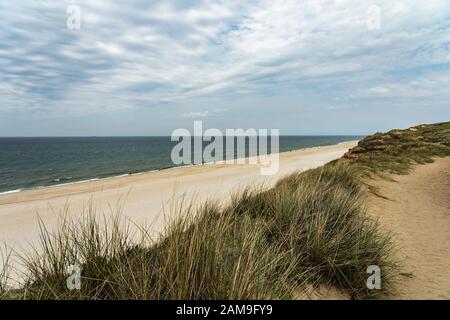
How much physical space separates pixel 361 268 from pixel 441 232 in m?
4.22

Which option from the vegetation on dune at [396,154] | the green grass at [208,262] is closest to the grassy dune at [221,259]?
the green grass at [208,262]

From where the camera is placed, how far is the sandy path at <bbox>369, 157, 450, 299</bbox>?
4.31 meters

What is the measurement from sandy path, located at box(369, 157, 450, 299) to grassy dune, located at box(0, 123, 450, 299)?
1.64 feet

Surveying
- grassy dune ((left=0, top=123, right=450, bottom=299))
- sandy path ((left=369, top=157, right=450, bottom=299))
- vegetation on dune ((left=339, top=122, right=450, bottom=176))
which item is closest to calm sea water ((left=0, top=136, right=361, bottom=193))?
vegetation on dune ((left=339, top=122, right=450, bottom=176))

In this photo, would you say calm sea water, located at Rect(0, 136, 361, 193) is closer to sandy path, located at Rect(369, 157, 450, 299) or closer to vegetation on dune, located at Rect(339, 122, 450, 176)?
vegetation on dune, located at Rect(339, 122, 450, 176)

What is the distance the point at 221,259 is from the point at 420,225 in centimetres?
654

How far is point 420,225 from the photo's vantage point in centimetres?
741

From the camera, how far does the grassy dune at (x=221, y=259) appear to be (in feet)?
9.45

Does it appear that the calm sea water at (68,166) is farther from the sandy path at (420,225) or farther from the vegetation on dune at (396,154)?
the sandy path at (420,225)

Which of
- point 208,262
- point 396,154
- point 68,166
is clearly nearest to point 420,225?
point 208,262

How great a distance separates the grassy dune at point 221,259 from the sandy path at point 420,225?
0.50 meters
